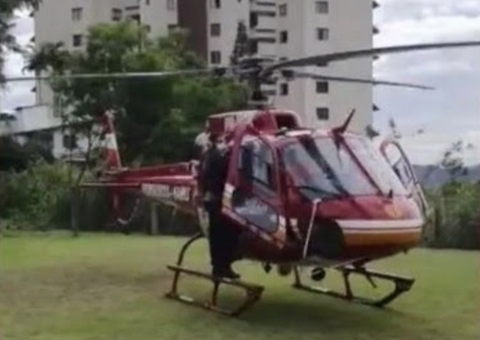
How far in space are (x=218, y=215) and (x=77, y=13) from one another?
38851 mm

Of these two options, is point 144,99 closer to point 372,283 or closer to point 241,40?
point 241,40

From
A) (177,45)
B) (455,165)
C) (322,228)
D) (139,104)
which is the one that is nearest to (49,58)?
(139,104)

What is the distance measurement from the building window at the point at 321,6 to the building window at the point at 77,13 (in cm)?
975

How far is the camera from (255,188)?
948cm

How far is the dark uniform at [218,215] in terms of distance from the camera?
993cm

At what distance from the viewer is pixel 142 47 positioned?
3194cm

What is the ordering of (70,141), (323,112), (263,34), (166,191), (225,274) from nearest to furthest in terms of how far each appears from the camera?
(225,274), (166,191), (70,141), (323,112), (263,34)

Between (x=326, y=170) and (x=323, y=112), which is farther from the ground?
(x=326, y=170)

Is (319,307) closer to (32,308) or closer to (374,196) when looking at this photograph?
(374,196)

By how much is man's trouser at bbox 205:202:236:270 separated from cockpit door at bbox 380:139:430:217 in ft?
4.88

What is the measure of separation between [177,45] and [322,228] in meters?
25.7

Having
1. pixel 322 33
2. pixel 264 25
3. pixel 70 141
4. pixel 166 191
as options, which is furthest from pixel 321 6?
pixel 166 191

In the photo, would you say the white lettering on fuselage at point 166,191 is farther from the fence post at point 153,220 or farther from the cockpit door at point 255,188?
the fence post at point 153,220

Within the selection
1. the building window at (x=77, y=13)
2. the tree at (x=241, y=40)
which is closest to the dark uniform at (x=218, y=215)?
the tree at (x=241, y=40)
